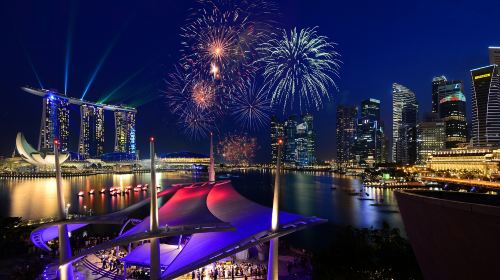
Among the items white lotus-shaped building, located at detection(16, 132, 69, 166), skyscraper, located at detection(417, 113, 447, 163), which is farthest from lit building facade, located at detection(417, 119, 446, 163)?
white lotus-shaped building, located at detection(16, 132, 69, 166)

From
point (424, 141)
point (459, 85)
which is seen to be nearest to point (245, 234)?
point (424, 141)

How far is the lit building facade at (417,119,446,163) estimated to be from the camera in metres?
158

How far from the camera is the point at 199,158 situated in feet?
527

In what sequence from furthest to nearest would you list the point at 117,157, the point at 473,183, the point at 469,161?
1. the point at 117,157
2. the point at 469,161
3. the point at 473,183

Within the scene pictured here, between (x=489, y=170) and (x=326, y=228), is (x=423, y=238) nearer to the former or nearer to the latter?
(x=326, y=228)

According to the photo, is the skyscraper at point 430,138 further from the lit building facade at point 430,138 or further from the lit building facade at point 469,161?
the lit building facade at point 469,161

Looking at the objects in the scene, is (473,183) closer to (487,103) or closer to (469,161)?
(469,161)

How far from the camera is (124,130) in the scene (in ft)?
569

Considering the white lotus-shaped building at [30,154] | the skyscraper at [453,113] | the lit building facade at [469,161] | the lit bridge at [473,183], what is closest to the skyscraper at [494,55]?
the skyscraper at [453,113]

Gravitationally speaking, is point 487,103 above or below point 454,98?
below

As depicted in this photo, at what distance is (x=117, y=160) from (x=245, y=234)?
142m

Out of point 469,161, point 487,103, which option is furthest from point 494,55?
point 469,161

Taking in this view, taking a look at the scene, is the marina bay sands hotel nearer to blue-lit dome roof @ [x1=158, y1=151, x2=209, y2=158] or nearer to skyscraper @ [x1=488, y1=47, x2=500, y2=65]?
blue-lit dome roof @ [x1=158, y1=151, x2=209, y2=158]

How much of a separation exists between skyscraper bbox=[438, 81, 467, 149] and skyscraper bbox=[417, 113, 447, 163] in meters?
3.15
